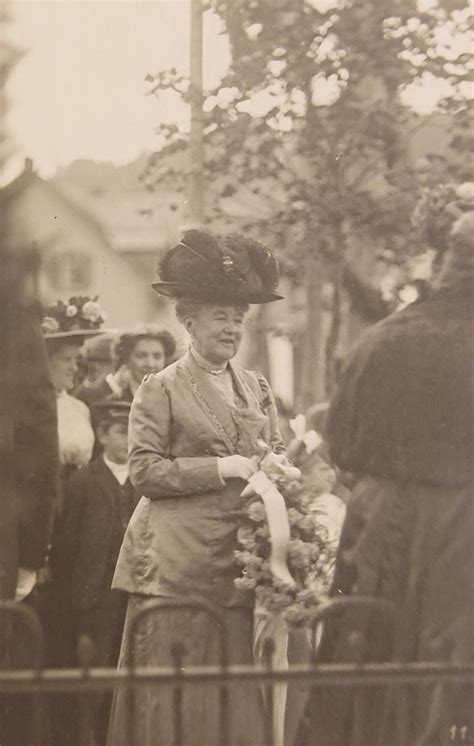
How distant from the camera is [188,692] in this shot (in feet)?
14.6

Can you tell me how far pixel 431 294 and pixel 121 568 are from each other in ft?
5.28

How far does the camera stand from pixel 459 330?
4.64m

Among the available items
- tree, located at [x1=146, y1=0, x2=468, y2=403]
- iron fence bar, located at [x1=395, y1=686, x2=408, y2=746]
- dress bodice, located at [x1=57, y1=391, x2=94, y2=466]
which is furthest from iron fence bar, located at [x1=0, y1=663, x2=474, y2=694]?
tree, located at [x1=146, y1=0, x2=468, y2=403]

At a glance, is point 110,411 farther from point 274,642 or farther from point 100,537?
point 274,642

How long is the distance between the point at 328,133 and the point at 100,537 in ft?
6.03

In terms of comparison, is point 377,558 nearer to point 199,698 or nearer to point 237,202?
point 199,698

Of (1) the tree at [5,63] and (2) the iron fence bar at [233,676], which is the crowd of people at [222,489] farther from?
(1) the tree at [5,63]

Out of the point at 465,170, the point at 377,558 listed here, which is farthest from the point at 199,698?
the point at 465,170

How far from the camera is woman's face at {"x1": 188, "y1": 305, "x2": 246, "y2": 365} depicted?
15.0ft

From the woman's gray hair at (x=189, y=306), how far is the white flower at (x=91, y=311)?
315mm

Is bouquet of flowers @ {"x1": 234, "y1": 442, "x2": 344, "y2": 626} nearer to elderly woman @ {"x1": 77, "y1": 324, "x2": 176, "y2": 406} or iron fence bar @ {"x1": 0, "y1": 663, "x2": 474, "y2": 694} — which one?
iron fence bar @ {"x1": 0, "y1": 663, "x2": 474, "y2": 694}

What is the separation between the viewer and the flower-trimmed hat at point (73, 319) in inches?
181

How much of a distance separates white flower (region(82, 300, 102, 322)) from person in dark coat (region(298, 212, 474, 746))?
3.38 feet

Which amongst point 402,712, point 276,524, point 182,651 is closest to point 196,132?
point 276,524
